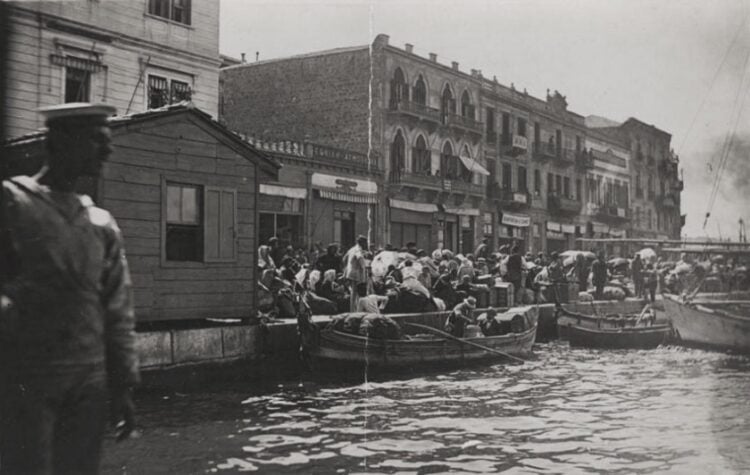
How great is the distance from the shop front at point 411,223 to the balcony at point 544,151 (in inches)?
443

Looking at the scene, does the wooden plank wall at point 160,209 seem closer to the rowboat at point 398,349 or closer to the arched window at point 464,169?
the rowboat at point 398,349

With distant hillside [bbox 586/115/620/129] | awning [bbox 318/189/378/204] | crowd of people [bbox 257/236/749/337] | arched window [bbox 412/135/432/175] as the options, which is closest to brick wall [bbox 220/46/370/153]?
awning [bbox 318/189/378/204]

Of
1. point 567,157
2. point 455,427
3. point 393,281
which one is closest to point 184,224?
point 455,427

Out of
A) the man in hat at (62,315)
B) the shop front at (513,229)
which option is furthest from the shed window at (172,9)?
the shop front at (513,229)

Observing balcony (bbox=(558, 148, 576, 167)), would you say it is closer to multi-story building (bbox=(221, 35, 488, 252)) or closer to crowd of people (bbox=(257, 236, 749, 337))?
multi-story building (bbox=(221, 35, 488, 252))

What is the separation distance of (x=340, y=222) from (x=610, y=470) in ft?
65.5

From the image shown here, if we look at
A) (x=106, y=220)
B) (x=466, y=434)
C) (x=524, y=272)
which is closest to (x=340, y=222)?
(x=524, y=272)

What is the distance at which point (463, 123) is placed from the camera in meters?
34.6

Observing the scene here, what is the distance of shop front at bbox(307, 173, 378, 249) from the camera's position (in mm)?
25375

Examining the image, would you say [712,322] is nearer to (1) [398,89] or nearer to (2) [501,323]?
(2) [501,323]

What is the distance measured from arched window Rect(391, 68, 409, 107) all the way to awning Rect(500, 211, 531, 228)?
9424 millimetres

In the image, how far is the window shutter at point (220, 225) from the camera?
11922 mm

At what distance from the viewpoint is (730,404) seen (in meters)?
11.7

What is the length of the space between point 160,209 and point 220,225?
47.4 inches
